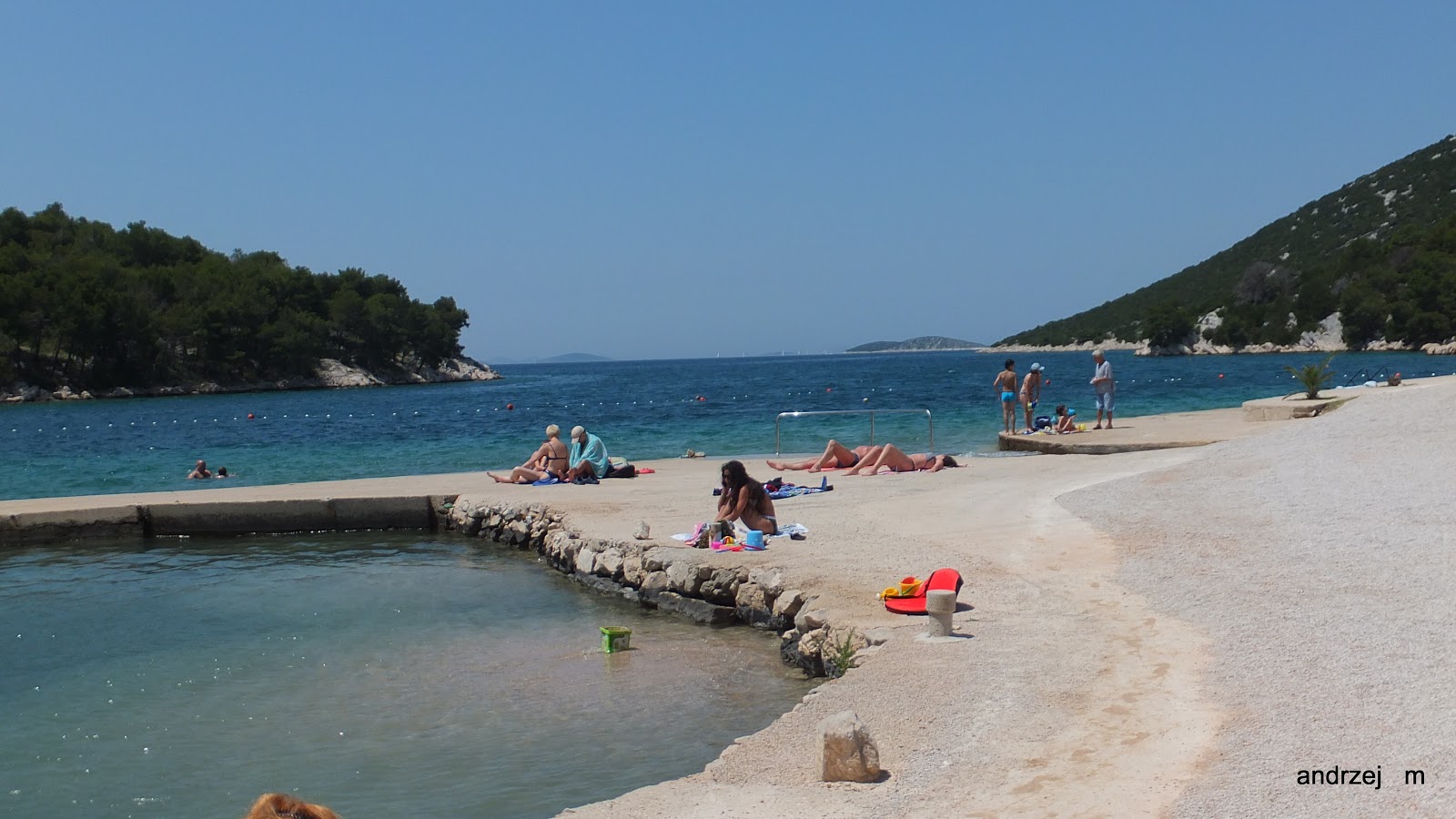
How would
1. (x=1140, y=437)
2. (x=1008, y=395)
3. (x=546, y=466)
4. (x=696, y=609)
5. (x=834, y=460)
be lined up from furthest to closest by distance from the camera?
(x=1008, y=395)
(x=1140, y=437)
(x=546, y=466)
(x=834, y=460)
(x=696, y=609)

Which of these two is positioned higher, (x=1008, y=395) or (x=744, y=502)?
(x=1008, y=395)

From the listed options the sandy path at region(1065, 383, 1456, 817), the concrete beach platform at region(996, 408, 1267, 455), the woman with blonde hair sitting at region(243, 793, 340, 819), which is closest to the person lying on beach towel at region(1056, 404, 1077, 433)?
the concrete beach platform at region(996, 408, 1267, 455)

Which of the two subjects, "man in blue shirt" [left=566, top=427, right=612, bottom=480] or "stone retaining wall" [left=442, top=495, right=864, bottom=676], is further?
"man in blue shirt" [left=566, top=427, right=612, bottom=480]

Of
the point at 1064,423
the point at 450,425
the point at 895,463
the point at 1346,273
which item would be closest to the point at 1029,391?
the point at 1064,423

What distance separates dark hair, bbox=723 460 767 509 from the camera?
40.4 feet

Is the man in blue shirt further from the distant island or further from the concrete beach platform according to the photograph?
the distant island

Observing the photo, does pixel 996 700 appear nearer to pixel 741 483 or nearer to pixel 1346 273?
pixel 741 483

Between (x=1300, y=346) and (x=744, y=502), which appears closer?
(x=744, y=502)

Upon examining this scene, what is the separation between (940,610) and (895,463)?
10.4 m

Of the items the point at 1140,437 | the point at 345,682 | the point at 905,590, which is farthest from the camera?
the point at 1140,437

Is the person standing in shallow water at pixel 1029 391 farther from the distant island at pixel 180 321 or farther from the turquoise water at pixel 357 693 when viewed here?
the distant island at pixel 180 321

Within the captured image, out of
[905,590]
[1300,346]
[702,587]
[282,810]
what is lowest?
[702,587]

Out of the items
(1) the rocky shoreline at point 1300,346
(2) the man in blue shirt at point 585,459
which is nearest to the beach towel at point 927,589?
(2) the man in blue shirt at point 585,459

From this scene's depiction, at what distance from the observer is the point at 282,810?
3238 millimetres
